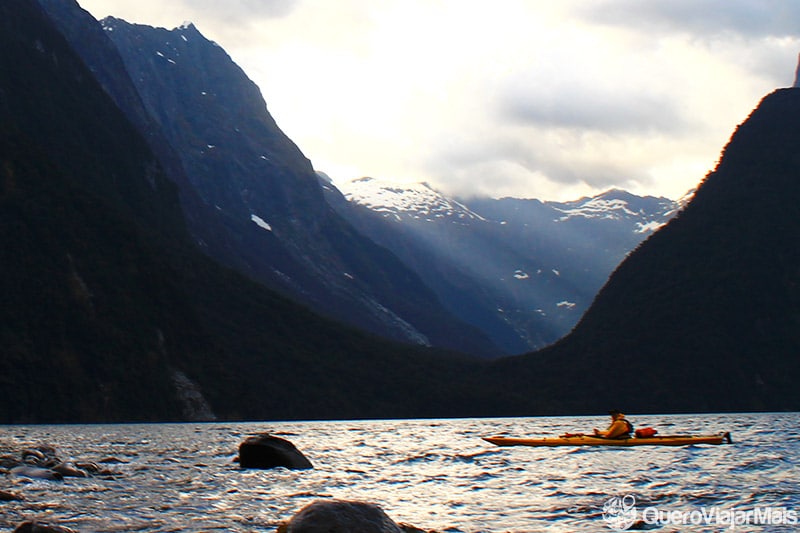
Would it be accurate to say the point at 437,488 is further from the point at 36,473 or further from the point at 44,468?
the point at 44,468

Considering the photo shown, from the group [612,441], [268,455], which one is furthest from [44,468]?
[612,441]

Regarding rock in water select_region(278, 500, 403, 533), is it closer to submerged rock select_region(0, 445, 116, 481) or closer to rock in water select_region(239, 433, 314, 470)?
submerged rock select_region(0, 445, 116, 481)

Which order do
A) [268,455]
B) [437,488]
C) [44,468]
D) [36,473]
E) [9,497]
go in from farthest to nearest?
1. [268,455]
2. [44,468]
3. [36,473]
4. [437,488]
5. [9,497]

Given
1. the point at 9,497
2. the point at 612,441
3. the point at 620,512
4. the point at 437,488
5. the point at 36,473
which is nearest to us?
the point at 620,512

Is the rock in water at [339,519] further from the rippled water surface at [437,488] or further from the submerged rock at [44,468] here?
the submerged rock at [44,468]

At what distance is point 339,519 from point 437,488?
19.6m

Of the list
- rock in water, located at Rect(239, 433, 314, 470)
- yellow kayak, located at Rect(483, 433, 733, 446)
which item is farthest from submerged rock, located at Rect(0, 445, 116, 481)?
yellow kayak, located at Rect(483, 433, 733, 446)

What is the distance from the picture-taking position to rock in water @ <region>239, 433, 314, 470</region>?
171 ft

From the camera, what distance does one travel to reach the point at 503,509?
35656 millimetres

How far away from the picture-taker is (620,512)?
33844 mm

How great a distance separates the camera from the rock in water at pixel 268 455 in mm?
52250

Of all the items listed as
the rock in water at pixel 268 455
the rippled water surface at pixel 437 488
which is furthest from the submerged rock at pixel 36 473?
the rock in water at pixel 268 455

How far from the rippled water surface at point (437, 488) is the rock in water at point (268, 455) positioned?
1190 mm

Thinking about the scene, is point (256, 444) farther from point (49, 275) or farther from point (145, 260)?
point (145, 260)
